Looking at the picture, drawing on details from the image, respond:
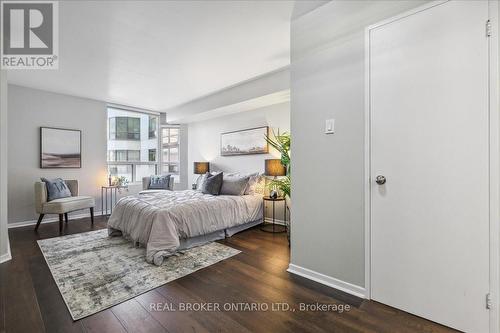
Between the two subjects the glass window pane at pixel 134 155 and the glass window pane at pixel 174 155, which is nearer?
the glass window pane at pixel 134 155

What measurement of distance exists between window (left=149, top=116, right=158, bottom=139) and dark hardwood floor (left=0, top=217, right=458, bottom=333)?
404 centimetres

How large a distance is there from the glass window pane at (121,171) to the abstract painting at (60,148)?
2.34 feet

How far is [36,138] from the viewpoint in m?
4.20

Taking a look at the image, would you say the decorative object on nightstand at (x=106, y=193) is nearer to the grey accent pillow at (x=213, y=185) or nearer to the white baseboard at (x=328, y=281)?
the grey accent pillow at (x=213, y=185)

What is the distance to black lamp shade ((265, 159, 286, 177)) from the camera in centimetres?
368

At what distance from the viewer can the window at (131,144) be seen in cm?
535

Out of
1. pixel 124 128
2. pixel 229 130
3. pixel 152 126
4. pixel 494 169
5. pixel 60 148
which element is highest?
pixel 152 126

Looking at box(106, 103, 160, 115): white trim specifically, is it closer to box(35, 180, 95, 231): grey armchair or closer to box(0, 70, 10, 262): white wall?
box(35, 180, 95, 231): grey armchair

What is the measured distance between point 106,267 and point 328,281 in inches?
88.1

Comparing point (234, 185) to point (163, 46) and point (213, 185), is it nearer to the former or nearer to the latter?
point (213, 185)

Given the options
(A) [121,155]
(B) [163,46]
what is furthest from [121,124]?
(B) [163,46]

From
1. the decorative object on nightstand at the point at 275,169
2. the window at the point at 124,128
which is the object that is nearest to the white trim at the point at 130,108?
the window at the point at 124,128

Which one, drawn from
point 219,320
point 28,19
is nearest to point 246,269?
point 219,320

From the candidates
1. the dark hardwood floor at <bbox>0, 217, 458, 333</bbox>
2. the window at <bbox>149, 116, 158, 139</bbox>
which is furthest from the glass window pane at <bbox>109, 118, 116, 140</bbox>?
the dark hardwood floor at <bbox>0, 217, 458, 333</bbox>
